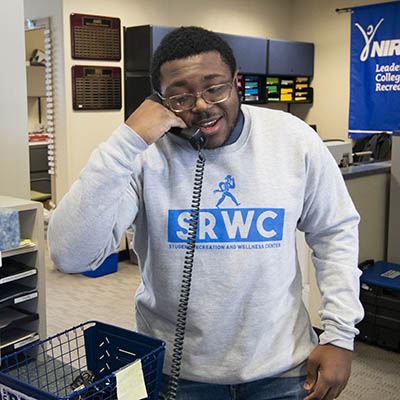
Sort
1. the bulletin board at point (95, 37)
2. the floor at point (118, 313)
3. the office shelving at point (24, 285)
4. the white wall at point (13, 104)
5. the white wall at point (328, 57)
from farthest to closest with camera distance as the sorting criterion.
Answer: the white wall at point (328, 57) → the bulletin board at point (95, 37) → the white wall at point (13, 104) → the floor at point (118, 313) → the office shelving at point (24, 285)

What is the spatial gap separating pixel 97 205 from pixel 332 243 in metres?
0.56

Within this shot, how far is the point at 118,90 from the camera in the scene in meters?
4.99

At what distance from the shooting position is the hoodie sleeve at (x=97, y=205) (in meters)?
1.12

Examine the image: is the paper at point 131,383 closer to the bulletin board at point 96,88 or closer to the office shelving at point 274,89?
the bulletin board at point 96,88

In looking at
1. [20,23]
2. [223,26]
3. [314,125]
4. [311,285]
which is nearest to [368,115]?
[314,125]

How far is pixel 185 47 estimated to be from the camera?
1218 mm

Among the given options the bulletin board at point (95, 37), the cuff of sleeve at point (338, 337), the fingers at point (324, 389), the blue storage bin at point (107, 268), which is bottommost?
the blue storage bin at point (107, 268)

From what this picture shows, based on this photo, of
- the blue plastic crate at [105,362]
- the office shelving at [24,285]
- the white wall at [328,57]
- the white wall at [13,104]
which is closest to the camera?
the blue plastic crate at [105,362]

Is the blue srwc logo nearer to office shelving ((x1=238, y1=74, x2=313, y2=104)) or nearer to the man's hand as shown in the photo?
the man's hand

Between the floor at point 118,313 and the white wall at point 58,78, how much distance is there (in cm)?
86

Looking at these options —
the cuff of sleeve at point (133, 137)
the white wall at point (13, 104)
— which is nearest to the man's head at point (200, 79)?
the cuff of sleeve at point (133, 137)

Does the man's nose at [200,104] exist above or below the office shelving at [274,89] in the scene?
below

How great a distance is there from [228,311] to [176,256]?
165 mm

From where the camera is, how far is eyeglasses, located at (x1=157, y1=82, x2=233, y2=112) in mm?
1211
